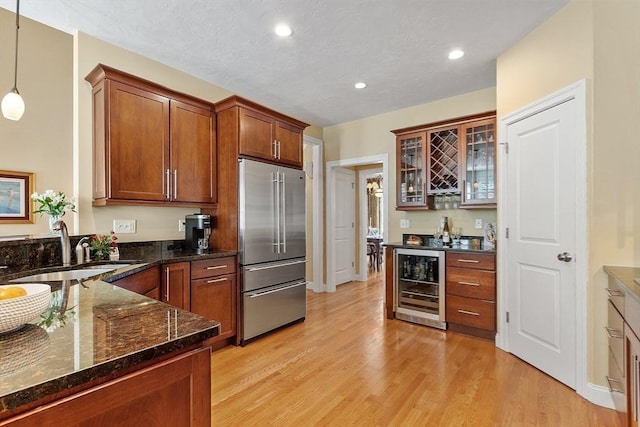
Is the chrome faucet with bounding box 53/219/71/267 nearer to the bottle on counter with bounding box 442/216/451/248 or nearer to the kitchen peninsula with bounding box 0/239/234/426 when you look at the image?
the kitchen peninsula with bounding box 0/239/234/426

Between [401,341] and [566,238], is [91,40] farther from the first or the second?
[566,238]

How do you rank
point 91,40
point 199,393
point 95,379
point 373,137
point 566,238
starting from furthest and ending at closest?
1. point 373,137
2. point 91,40
3. point 566,238
4. point 199,393
5. point 95,379

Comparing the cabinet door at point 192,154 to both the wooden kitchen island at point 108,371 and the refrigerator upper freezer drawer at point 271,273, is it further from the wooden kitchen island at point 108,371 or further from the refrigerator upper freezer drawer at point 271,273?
the wooden kitchen island at point 108,371

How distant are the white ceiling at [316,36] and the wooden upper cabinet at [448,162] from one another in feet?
1.66

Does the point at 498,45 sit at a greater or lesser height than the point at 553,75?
greater

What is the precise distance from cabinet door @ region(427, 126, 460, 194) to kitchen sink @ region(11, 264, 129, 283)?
10.9 feet

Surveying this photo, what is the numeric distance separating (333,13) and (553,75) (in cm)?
173

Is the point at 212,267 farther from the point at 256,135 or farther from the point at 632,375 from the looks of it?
the point at 632,375

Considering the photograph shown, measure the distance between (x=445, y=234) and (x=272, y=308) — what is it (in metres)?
2.20

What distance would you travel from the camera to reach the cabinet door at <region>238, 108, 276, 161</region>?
3.12 meters

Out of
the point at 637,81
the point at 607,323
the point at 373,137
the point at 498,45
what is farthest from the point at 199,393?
the point at 373,137

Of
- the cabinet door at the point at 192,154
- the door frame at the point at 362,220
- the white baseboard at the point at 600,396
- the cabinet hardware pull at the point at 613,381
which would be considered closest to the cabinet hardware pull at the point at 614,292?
the cabinet hardware pull at the point at 613,381

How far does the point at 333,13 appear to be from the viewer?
237 centimetres

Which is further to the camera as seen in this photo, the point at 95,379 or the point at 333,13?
the point at 333,13
